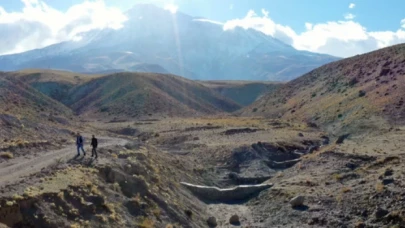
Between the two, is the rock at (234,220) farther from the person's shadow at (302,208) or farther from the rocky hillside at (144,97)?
the rocky hillside at (144,97)

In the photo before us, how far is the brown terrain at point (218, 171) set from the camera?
24.6 m

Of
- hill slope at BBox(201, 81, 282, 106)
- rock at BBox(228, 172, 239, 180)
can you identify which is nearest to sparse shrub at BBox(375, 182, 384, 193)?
rock at BBox(228, 172, 239, 180)

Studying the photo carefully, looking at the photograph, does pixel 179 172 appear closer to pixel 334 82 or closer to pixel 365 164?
pixel 365 164

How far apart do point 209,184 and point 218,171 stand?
485 cm

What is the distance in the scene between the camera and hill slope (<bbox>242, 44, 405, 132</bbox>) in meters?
69.2

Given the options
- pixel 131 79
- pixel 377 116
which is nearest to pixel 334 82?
pixel 377 116

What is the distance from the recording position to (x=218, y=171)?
4606 cm

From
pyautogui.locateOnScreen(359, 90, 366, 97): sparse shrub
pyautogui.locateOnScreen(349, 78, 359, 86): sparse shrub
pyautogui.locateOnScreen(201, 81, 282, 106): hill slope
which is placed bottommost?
pyautogui.locateOnScreen(359, 90, 366, 97): sparse shrub

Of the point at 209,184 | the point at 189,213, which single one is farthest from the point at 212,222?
the point at 209,184

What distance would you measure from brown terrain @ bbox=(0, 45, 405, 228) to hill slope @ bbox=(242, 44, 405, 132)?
1.45 ft

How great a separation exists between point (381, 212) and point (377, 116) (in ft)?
129

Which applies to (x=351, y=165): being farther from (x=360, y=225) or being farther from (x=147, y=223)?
(x=147, y=223)

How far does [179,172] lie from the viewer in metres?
40.8

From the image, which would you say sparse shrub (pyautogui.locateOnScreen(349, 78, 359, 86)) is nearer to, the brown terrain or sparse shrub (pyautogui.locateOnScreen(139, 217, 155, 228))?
the brown terrain
